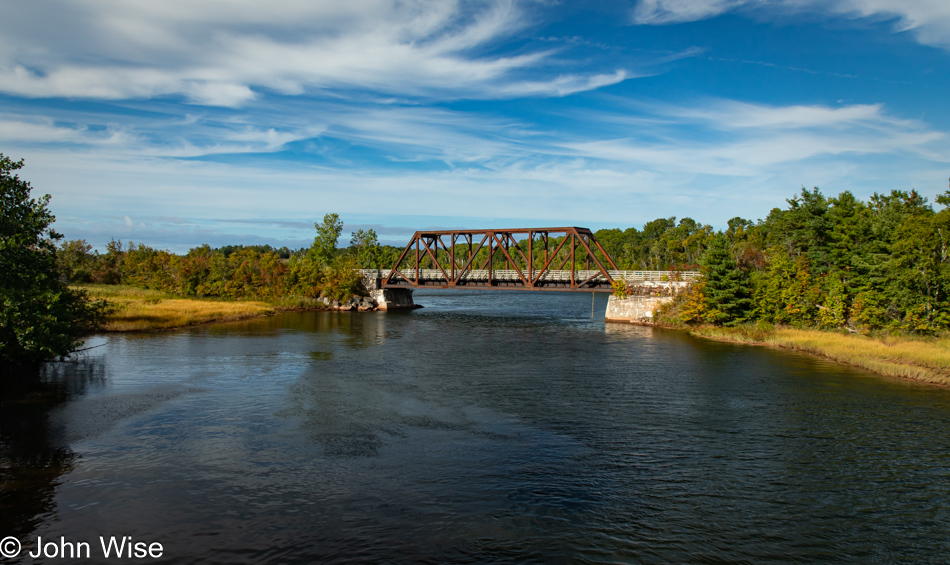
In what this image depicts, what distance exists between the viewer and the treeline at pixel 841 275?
44.1 m

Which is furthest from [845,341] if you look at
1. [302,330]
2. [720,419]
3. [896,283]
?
[302,330]

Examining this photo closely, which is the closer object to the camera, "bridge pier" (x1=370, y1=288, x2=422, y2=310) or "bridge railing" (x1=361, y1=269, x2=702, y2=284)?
"bridge railing" (x1=361, y1=269, x2=702, y2=284)

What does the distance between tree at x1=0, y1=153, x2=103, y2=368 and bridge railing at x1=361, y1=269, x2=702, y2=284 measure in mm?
61729

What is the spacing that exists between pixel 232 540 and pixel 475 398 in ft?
56.2

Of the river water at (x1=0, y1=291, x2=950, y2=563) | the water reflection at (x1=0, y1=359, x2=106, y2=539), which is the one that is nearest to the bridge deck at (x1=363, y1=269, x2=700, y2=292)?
the river water at (x1=0, y1=291, x2=950, y2=563)

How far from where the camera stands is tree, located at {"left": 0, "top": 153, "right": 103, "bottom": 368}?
27297 mm

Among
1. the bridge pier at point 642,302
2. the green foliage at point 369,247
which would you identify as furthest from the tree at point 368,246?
the bridge pier at point 642,302

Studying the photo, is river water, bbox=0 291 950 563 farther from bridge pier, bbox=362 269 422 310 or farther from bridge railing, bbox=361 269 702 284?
bridge pier, bbox=362 269 422 310

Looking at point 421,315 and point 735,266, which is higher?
point 735,266

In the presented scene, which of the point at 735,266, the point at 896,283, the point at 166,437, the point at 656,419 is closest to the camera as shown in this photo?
the point at 166,437

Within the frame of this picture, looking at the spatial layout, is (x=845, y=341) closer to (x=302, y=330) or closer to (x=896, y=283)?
(x=896, y=283)

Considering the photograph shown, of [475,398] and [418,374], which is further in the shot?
[418,374]

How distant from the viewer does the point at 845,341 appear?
45.7 meters

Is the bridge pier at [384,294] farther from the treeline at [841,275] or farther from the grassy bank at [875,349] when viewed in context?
the grassy bank at [875,349]
